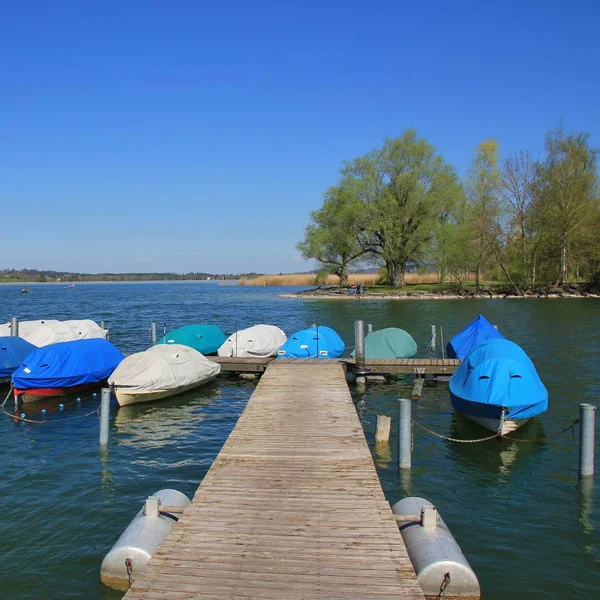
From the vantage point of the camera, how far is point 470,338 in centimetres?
2347

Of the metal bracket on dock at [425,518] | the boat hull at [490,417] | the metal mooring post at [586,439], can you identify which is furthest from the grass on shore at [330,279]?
the metal bracket on dock at [425,518]

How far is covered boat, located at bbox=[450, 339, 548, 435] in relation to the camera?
550 inches

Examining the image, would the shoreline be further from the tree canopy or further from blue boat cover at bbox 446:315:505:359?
blue boat cover at bbox 446:315:505:359

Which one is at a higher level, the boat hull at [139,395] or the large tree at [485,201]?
the large tree at [485,201]

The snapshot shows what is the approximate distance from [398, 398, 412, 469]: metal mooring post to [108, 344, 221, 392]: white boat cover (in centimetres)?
938

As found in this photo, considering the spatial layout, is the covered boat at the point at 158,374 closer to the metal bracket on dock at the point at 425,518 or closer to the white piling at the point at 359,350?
the white piling at the point at 359,350

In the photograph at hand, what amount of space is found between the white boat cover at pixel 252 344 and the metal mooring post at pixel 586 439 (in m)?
15.1

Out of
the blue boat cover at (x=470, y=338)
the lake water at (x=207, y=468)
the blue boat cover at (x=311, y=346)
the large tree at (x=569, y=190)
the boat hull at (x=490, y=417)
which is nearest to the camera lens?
the lake water at (x=207, y=468)

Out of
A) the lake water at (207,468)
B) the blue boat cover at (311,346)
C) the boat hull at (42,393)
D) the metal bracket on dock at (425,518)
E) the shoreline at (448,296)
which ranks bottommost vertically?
the lake water at (207,468)

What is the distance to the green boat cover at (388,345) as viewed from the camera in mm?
23391

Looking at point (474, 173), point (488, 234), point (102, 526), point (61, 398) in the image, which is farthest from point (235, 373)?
point (474, 173)

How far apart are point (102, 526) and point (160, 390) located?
28.8 ft

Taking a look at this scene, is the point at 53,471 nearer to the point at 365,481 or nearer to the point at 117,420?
the point at 117,420

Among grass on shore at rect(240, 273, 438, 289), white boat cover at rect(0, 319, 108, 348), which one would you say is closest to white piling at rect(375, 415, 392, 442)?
white boat cover at rect(0, 319, 108, 348)
